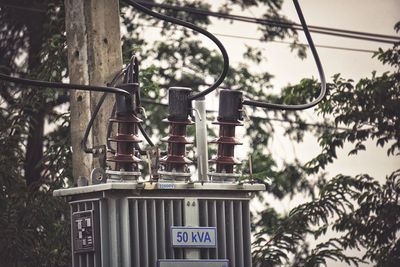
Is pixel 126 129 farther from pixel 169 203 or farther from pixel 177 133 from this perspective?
pixel 169 203

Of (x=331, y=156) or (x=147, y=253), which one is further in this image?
(x=331, y=156)

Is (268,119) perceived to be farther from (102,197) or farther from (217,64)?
(102,197)

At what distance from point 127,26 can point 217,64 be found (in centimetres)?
160

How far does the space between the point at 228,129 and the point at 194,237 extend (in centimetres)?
86

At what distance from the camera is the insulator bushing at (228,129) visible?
723 centimetres

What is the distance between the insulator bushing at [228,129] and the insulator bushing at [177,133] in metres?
0.27

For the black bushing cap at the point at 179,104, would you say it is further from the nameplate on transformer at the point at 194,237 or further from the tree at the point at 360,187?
the tree at the point at 360,187

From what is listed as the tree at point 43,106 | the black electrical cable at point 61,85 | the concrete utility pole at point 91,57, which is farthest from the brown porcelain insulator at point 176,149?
the tree at point 43,106

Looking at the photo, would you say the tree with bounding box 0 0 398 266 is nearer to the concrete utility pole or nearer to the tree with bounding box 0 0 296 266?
the tree with bounding box 0 0 296 266

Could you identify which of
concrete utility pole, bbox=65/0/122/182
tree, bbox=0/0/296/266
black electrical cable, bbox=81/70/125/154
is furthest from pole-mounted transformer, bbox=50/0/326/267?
tree, bbox=0/0/296/266

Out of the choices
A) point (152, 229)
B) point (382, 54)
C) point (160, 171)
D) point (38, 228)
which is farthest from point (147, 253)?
point (382, 54)

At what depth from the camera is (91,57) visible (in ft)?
26.4

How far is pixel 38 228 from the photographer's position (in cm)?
1307

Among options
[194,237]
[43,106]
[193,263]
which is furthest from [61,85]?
[43,106]
